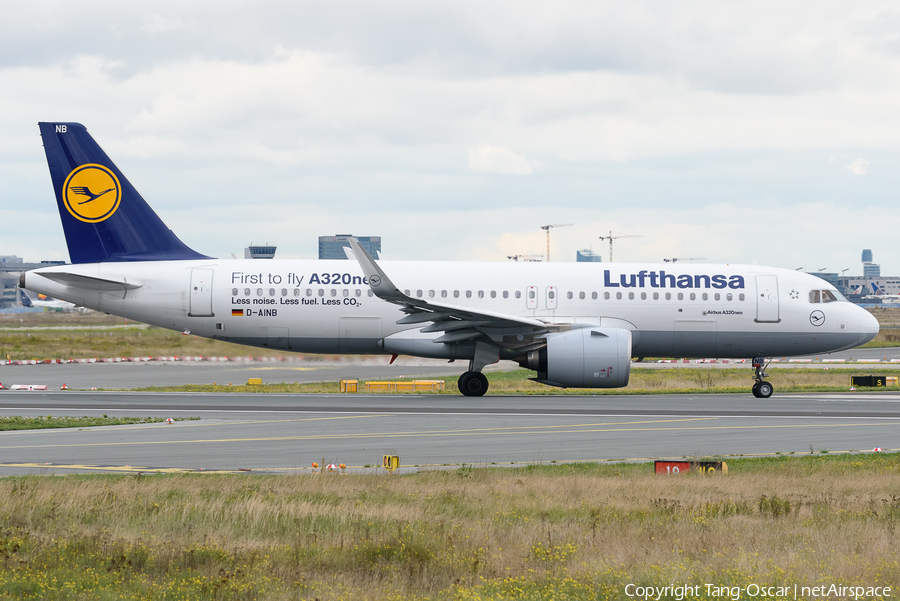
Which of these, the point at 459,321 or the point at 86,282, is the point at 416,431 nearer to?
the point at 459,321

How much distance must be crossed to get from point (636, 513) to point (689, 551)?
185cm

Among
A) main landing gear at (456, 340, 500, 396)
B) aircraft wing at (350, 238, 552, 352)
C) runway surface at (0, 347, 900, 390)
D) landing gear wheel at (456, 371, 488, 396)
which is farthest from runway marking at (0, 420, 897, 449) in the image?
runway surface at (0, 347, 900, 390)

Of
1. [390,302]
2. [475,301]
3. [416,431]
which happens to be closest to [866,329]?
[475,301]

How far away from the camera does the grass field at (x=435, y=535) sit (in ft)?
25.2

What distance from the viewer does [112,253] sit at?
29719mm

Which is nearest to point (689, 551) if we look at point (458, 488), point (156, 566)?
point (458, 488)

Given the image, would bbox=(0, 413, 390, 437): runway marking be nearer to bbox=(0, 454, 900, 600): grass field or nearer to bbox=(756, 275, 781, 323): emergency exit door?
bbox=(0, 454, 900, 600): grass field

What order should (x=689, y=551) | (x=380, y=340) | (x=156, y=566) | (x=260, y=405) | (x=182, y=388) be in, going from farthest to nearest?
(x=182, y=388), (x=380, y=340), (x=260, y=405), (x=689, y=551), (x=156, y=566)

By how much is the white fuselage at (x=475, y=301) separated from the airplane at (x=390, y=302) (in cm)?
5

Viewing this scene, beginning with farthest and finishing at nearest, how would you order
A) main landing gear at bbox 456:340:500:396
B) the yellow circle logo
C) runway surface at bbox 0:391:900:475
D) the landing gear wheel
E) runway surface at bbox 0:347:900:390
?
runway surface at bbox 0:347:900:390, the yellow circle logo, the landing gear wheel, main landing gear at bbox 456:340:500:396, runway surface at bbox 0:391:900:475

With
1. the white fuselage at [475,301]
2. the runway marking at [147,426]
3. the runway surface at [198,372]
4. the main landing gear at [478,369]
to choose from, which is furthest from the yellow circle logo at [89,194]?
the main landing gear at [478,369]

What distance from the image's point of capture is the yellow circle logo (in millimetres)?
29578

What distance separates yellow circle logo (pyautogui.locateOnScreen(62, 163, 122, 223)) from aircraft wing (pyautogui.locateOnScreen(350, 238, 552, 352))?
9211 mm

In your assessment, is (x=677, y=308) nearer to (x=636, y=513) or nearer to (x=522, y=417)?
(x=522, y=417)
